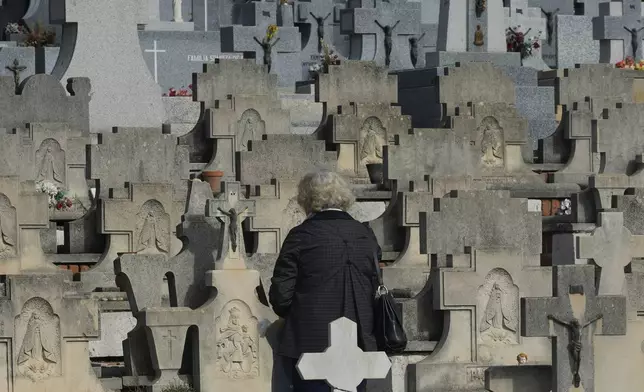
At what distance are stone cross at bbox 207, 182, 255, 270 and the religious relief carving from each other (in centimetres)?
26

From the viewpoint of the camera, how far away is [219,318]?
13.8 metres

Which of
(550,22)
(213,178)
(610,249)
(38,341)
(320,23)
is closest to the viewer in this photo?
(38,341)

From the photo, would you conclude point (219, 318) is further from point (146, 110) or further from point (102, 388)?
point (146, 110)

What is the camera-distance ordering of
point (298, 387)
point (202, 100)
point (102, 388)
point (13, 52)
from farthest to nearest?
point (13, 52), point (202, 100), point (102, 388), point (298, 387)

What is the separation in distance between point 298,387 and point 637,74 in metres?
10.9

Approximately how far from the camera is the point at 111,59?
20.8 m

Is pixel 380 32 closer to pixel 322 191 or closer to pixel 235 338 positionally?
pixel 235 338

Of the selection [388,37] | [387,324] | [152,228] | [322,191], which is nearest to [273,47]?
[388,37]

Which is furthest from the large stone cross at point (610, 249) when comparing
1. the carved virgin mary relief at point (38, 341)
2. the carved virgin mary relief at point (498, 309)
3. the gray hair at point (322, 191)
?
the gray hair at point (322, 191)

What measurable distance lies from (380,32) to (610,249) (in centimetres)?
1278

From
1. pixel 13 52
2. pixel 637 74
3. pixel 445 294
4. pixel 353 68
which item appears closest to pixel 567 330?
pixel 445 294

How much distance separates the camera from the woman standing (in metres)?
10.7

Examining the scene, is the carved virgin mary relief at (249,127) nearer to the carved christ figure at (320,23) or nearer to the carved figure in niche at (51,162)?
the carved figure in niche at (51,162)

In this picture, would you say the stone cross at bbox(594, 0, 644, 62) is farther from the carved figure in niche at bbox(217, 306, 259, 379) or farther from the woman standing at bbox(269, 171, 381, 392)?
the woman standing at bbox(269, 171, 381, 392)
